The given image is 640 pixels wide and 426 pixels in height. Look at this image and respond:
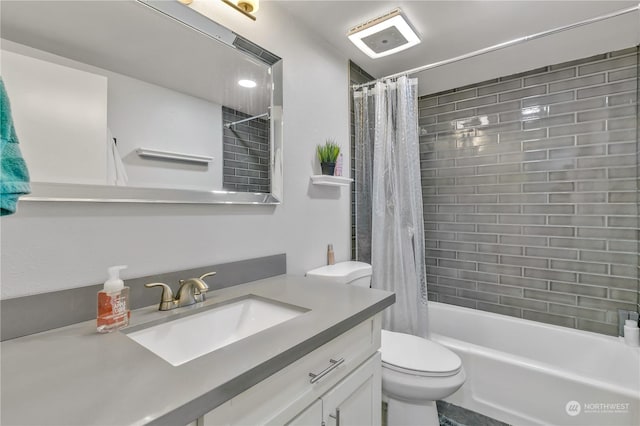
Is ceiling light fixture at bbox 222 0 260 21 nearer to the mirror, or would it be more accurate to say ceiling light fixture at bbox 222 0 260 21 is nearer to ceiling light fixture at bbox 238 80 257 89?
the mirror

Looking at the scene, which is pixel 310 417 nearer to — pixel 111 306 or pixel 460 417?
pixel 111 306

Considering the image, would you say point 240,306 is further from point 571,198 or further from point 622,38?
point 622,38

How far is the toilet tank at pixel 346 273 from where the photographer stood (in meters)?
1.65

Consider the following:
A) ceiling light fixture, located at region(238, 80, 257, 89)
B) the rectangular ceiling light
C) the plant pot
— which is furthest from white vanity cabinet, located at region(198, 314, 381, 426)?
the rectangular ceiling light

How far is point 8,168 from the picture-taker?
0.62 m

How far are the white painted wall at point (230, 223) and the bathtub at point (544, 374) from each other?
1038mm

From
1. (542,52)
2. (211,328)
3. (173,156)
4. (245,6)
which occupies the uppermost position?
(542,52)

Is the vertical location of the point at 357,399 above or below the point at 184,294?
below

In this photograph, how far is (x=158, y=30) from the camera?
1.11 meters

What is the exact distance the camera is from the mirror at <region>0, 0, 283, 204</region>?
2.75 ft

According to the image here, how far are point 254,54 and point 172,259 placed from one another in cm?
102

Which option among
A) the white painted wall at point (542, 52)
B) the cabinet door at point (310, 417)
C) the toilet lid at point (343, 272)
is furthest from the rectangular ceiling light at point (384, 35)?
the cabinet door at point (310, 417)

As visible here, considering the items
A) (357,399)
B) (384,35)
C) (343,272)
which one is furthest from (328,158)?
(357,399)

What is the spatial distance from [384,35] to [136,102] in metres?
1.41
